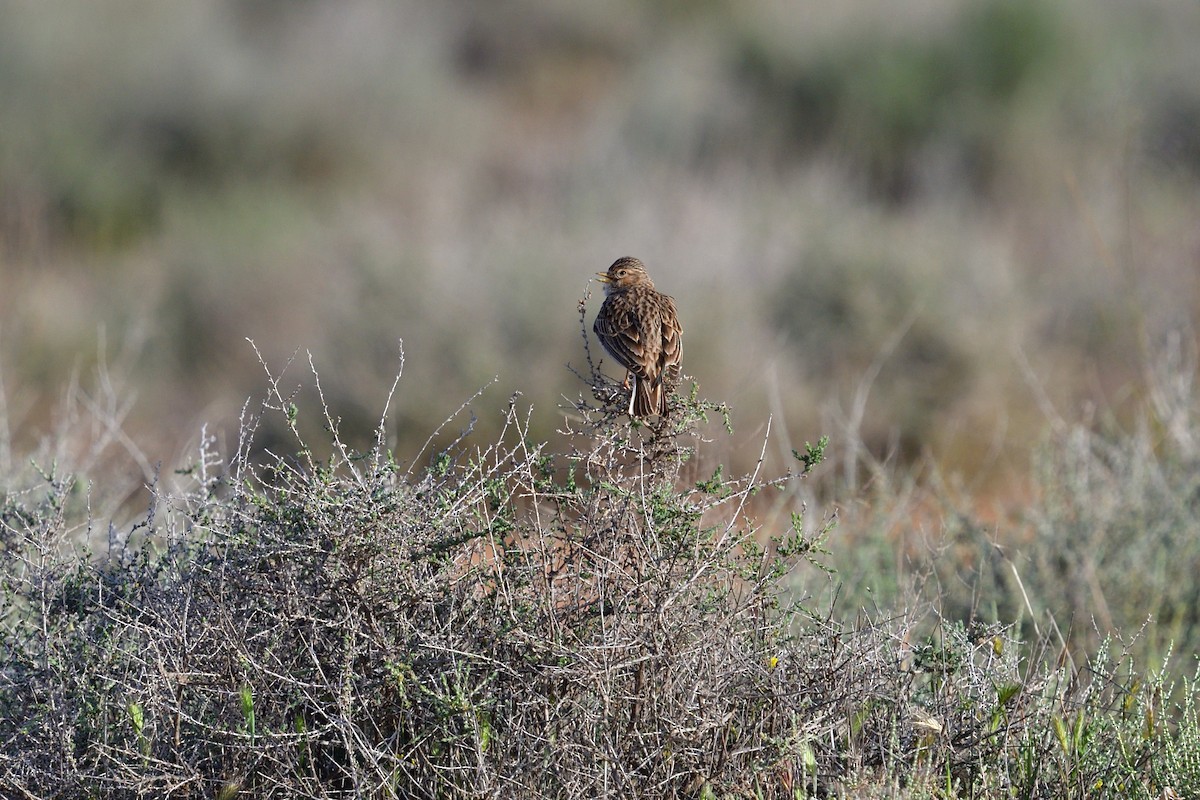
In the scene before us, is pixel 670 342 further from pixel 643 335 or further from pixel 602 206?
pixel 602 206

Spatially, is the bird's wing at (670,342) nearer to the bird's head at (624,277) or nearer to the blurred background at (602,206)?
the bird's head at (624,277)

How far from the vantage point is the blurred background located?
9.47 meters

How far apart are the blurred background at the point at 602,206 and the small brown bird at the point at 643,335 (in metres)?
1.18

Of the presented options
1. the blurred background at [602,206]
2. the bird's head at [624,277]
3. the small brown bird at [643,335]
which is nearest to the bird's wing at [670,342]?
the small brown bird at [643,335]

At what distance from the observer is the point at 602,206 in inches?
480

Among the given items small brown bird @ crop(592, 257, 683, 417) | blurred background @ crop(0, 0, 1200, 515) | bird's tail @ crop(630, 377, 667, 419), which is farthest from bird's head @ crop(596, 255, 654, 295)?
bird's tail @ crop(630, 377, 667, 419)

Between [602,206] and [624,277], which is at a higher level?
[624,277]

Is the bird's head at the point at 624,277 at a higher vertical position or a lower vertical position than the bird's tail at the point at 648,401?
higher

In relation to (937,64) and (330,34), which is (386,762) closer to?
(937,64)

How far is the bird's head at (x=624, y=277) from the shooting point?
206 inches

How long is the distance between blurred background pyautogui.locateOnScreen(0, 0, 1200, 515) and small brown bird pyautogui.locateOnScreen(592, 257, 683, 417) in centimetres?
118

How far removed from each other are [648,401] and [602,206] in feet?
29.1

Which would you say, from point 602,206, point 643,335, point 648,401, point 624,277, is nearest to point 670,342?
point 643,335

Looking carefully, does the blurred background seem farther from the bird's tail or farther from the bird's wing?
the bird's tail
